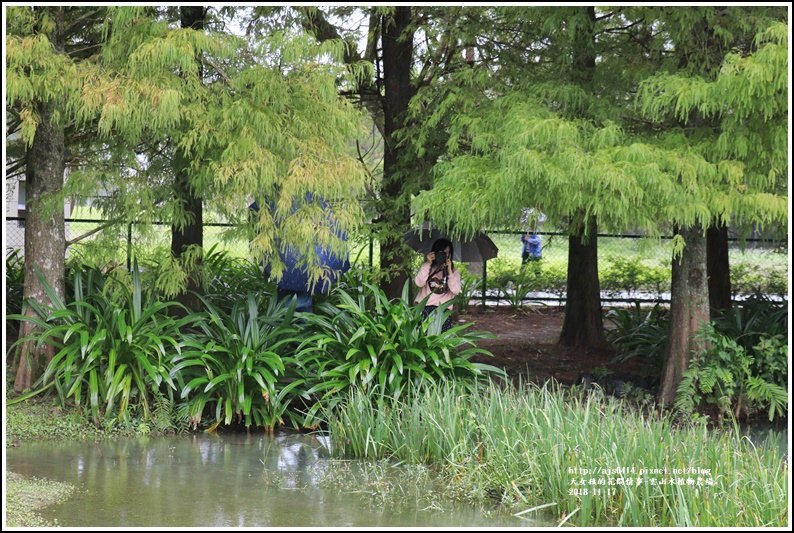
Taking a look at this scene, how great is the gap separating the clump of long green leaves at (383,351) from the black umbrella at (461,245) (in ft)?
3.86

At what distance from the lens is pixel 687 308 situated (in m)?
9.16

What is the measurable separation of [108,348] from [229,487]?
227cm

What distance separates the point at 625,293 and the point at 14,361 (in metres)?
11.9

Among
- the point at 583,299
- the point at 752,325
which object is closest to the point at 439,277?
the point at 583,299

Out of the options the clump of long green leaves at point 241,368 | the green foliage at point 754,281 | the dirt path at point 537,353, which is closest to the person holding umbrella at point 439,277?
the dirt path at point 537,353

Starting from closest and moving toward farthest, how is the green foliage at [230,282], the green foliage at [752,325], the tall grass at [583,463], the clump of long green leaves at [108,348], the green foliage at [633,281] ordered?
1. the tall grass at [583,463]
2. the clump of long green leaves at [108,348]
3. the green foliage at [752,325]
4. the green foliage at [230,282]
5. the green foliage at [633,281]

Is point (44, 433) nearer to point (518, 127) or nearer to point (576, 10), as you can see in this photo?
point (518, 127)

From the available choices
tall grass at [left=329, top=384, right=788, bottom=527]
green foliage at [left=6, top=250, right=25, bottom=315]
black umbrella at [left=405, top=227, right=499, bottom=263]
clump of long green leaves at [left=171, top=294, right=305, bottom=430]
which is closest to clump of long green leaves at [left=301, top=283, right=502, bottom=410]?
clump of long green leaves at [left=171, top=294, right=305, bottom=430]

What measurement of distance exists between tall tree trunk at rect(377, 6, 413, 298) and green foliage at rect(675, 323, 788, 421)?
321 centimetres

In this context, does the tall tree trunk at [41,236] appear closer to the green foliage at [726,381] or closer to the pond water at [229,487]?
the pond water at [229,487]

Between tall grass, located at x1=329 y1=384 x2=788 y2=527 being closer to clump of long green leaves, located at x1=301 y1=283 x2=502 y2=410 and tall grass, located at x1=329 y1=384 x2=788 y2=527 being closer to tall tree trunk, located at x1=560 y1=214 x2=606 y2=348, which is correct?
clump of long green leaves, located at x1=301 y1=283 x2=502 y2=410

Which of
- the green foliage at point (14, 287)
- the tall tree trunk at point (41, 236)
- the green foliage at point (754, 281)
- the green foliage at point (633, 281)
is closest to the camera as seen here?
the tall tree trunk at point (41, 236)

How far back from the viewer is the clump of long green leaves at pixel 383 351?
8.13 m

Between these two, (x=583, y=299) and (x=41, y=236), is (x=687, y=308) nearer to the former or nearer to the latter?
(x=583, y=299)
